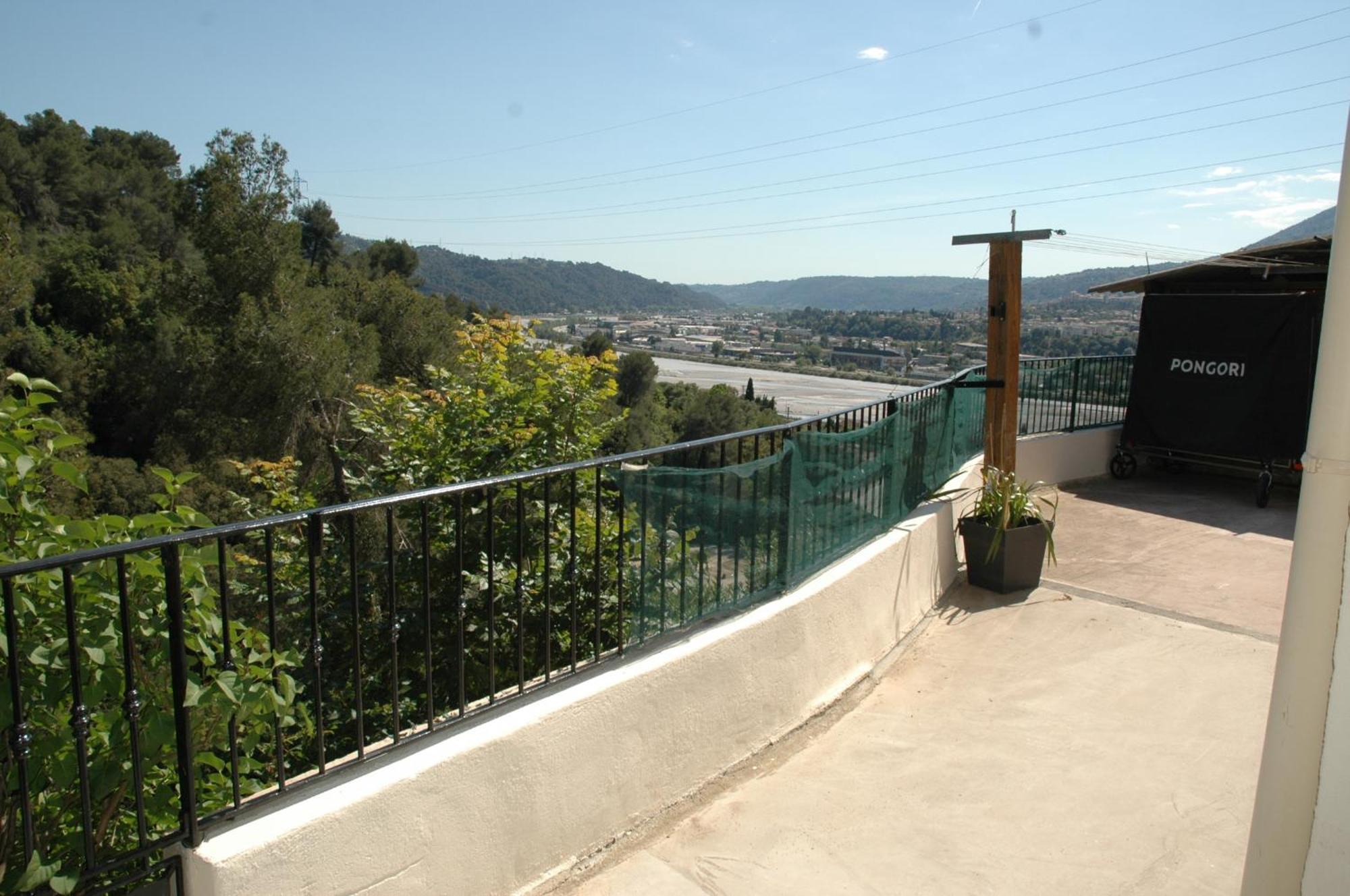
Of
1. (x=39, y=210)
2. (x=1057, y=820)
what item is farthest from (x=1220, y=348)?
(x=39, y=210)

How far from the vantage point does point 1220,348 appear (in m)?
10.4

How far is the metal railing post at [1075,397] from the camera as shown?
435 inches

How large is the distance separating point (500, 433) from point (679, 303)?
257ft

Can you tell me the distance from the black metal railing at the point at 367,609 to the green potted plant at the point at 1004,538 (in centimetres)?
47

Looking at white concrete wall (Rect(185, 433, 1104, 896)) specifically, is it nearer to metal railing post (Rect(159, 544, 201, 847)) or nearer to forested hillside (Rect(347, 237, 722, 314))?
metal railing post (Rect(159, 544, 201, 847))

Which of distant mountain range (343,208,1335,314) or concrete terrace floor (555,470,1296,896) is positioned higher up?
distant mountain range (343,208,1335,314)

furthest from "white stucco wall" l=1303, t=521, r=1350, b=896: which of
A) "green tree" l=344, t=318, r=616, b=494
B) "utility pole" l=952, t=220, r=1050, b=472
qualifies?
"utility pole" l=952, t=220, r=1050, b=472

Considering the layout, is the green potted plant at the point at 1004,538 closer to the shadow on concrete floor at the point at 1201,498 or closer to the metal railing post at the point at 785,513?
the metal railing post at the point at 785,513

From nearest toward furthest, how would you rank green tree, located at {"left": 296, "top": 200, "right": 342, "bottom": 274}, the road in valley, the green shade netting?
the green shade netting → the road in valley → green tree, located at {"left": 296, "top": 200, "right": 342, "bottom": 274}

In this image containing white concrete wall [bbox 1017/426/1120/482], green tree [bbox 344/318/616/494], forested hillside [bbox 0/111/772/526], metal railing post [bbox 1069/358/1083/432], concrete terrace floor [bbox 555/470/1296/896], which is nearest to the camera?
concrete terrace floor [bbox 555/470/1296/896]

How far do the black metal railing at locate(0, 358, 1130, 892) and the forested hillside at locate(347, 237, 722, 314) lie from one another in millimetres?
60130

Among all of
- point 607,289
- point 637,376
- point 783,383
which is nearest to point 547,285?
point 607,289

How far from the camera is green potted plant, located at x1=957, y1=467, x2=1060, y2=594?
6.95 m

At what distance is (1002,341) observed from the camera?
765 centimetres
